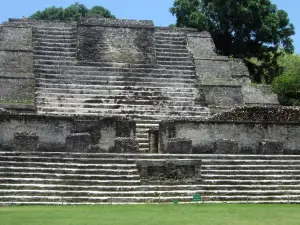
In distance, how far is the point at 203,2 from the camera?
24766mm

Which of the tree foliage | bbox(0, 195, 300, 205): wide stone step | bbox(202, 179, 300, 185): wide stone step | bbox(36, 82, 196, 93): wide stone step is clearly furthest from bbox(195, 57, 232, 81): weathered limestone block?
the tree foliage

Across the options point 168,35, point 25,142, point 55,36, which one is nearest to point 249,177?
point 25,142

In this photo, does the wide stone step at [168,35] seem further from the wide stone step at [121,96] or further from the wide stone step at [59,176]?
the wide stone step at [59,176]

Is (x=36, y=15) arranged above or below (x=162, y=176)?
above

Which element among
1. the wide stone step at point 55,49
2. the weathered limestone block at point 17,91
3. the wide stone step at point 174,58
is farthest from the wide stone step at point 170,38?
the weathered limestone block at point 17,91

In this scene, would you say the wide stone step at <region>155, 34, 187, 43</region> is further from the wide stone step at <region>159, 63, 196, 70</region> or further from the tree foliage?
the tree foliage

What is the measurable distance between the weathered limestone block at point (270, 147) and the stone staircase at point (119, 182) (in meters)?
0.67

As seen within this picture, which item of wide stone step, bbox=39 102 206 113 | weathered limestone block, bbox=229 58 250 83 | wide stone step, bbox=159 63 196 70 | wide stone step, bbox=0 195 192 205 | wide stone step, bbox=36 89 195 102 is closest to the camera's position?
wide stone step, bbox=0 195 192 205

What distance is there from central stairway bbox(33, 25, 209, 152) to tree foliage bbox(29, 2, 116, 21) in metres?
18.1

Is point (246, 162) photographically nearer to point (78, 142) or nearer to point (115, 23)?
point (78, 142)

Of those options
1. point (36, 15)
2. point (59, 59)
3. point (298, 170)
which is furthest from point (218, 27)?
point (36, 15)

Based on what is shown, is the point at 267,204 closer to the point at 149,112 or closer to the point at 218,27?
the point at 149,112

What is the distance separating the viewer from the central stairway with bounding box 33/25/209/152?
49.2 feet

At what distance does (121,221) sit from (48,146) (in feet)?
15.8
